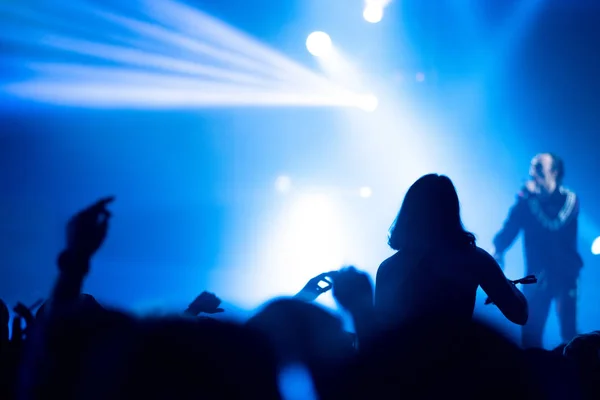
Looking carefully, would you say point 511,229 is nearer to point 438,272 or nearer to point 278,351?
point 438,272

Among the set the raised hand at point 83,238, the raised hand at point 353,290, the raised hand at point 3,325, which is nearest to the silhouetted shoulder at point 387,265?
the raised hand at point 353,290

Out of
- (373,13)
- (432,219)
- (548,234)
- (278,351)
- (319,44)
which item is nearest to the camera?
(278,351)

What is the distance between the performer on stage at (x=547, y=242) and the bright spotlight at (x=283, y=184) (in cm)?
409

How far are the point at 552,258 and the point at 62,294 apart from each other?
422cm

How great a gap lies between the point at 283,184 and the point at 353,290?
262 inches

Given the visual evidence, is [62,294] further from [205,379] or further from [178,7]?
[178,7]

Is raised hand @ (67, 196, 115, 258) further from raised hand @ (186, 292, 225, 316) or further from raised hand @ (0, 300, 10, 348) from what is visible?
raised hand @ (186, 292, 225, 316)

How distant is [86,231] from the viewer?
1104mm

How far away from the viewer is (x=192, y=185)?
24.9 ft

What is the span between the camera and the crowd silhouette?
34.1 inches

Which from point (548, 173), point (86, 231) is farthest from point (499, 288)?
point (548, 173)

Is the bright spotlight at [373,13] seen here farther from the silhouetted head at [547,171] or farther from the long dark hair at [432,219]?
the long dark hair at [432,219]

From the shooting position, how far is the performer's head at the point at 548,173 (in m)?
4.41

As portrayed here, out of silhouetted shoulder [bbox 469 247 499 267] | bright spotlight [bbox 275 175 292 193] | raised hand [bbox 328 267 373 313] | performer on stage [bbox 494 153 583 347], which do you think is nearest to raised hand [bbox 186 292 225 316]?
raised hand [bbox 328 267 373 313]
